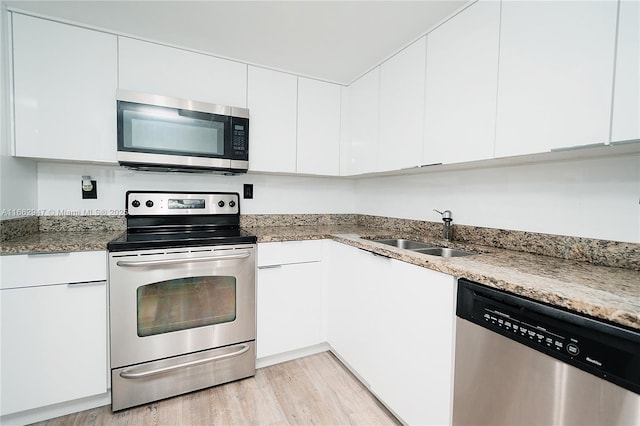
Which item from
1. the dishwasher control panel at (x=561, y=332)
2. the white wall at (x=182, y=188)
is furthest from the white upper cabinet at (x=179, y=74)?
the dishwasher control panel at (x=561, y=332)

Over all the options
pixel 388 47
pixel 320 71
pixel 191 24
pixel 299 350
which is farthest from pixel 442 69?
pixel 299 350

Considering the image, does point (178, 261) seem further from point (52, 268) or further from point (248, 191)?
point (248, 191)

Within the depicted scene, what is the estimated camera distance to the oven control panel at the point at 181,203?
1.97m

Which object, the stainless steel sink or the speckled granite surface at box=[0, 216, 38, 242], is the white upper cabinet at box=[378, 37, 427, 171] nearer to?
the stainless steel sink

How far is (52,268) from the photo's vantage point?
4.57 ft

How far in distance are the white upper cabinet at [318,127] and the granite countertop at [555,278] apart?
1089mm

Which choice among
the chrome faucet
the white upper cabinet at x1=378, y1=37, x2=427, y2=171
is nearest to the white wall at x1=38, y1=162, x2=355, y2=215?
the white upper cabinet at x1=378, y1=37, x2=427, y2=171

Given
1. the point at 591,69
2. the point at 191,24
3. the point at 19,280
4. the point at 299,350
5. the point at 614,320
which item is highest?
the point at 191,24

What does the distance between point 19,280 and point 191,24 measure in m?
1.60

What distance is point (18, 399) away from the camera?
1365 mm

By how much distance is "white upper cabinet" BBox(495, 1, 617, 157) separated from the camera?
0.95 metres

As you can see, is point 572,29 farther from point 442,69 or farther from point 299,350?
point 299,350

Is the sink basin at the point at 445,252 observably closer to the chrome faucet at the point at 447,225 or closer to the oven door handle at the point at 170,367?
the chrome faucet at the point at 447,225

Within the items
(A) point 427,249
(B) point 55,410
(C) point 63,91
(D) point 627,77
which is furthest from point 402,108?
(B) point 55,410
